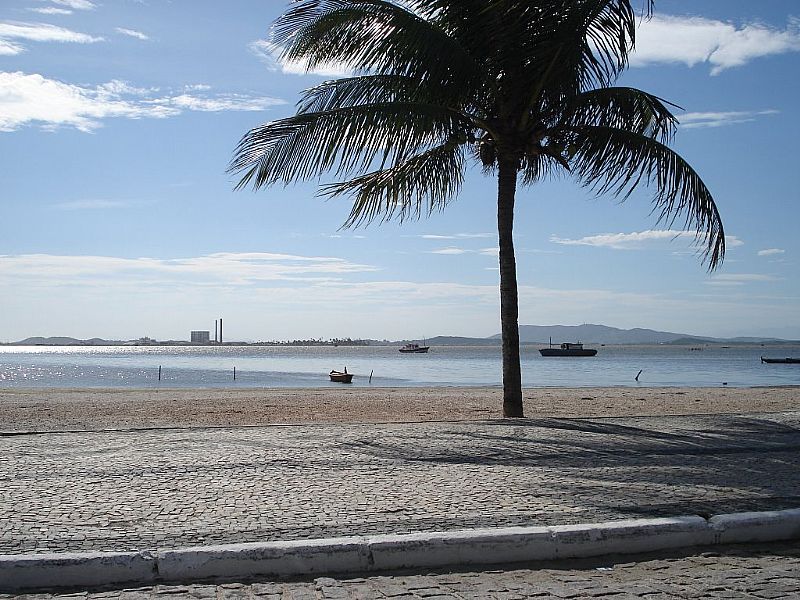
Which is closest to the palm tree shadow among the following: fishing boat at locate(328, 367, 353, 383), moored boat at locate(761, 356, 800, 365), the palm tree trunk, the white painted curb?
the palm tree trunk

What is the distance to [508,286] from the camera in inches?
514

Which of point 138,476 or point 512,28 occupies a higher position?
point 512,28

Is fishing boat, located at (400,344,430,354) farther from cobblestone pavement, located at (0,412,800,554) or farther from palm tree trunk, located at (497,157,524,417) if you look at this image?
cobblestone pavement, located at (0,412,800,554)

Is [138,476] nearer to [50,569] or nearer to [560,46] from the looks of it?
[50,569]

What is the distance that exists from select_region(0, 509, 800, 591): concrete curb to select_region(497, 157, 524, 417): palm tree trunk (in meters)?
7.39

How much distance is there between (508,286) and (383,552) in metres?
8.37

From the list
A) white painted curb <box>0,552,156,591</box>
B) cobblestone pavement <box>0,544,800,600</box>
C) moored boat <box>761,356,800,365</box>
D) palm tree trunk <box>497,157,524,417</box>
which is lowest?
moored boat <box>761,356,800,365</box>

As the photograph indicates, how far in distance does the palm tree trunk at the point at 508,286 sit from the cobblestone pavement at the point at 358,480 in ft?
8.15

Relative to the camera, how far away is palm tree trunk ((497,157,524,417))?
1307 centimetres

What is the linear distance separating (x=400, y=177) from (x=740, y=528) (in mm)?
9115

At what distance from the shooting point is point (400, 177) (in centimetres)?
1366

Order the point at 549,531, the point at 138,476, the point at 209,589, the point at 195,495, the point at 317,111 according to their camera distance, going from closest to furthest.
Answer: the point at 209,589 < the point at 549,531 < the point at 195,495 < the point at 138,476 < the point at 317,111

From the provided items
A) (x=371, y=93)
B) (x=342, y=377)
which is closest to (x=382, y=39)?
(x=371, y=93)

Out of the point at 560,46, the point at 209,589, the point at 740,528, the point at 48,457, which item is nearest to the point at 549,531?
the point at 740,528
